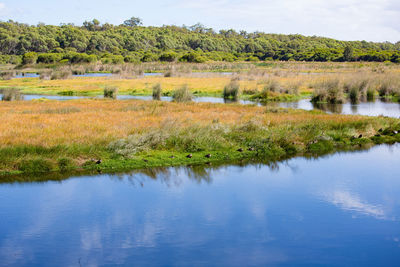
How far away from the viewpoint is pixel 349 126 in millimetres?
19984

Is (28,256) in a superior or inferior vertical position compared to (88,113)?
inferior

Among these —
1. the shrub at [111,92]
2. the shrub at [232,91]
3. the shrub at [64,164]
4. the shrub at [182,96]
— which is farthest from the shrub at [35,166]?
the shrub at [232,91]

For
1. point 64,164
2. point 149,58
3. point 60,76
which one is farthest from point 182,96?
point 149,58

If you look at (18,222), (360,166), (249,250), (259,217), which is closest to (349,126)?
(360,166)

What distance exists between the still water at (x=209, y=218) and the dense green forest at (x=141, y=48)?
84.0m

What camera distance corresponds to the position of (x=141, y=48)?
138000 millimetres

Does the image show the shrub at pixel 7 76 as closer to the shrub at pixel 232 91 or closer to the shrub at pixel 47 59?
the shrub at pixel 47 59

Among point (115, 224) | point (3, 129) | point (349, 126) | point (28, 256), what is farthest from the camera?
point (349, 126)

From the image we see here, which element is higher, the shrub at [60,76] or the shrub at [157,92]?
the shrub at [60,76]

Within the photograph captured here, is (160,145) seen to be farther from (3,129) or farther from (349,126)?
(349,126)

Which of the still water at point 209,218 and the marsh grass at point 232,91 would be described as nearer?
the still water at point 209,218

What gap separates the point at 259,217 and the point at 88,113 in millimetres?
14755

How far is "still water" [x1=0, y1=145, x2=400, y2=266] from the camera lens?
8.73m

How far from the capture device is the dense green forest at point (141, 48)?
100438 mm
